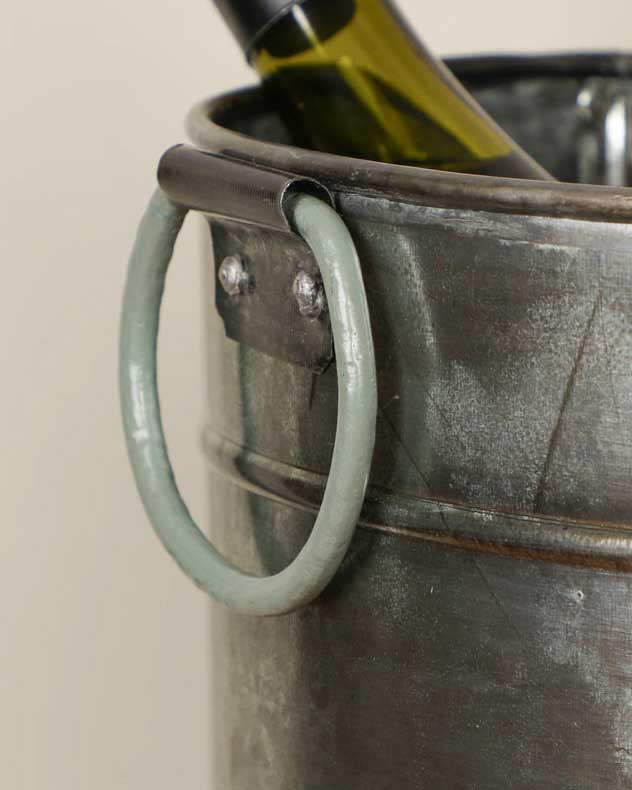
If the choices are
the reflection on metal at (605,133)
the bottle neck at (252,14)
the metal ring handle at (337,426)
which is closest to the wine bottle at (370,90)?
the bottle neck at (252,14)

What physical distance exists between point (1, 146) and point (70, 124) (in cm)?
6

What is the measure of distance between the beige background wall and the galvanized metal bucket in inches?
16.2

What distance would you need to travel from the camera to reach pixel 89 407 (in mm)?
1078

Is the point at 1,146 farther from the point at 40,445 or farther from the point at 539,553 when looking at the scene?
the point at 539,553

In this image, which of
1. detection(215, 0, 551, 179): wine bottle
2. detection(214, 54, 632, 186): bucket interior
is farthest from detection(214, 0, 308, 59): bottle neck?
detection(214, 54, 632, 186): bucket interior

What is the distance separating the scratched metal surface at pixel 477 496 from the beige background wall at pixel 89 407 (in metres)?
0.44

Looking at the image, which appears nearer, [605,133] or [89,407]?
[605,133]

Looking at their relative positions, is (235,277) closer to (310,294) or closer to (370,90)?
(310,294)

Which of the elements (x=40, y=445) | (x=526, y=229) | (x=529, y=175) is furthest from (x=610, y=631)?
(x=40, y=445)

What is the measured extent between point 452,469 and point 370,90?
0.26m

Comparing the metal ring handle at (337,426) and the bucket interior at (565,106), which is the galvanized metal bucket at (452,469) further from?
the bucket interior at (565,106)

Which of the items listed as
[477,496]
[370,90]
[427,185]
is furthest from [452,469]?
[370,90]

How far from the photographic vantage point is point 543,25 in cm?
129

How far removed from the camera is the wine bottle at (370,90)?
2.32 ft
